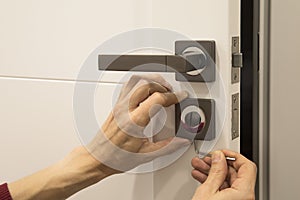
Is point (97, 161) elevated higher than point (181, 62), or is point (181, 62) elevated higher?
point (181, 62)

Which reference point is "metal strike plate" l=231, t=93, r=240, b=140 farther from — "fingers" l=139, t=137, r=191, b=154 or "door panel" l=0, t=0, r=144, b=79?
"door panel" l=0, t=0, r=144, b=79

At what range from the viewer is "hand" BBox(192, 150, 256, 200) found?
0.61 metres

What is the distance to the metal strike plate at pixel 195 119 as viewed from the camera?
66 cm

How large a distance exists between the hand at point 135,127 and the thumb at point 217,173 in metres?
0.06

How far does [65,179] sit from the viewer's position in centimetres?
73

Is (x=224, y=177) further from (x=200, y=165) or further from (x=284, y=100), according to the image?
(x=284, y=100)

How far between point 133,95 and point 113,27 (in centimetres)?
13

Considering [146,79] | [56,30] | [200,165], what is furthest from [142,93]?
[56,30]

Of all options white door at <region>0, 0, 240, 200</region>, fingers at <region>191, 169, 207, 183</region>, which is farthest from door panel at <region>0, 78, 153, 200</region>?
fingers at <region>191, 169, 207, 183</region>

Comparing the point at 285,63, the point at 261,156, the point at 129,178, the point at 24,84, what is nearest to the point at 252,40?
the point at 285,63

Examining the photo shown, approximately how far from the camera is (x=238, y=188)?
0.61 metres

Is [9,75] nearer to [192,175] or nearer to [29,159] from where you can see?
[29,159]

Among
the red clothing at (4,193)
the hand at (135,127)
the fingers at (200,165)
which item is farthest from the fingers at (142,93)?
the red clothing at (4,193)

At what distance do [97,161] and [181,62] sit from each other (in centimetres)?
20
